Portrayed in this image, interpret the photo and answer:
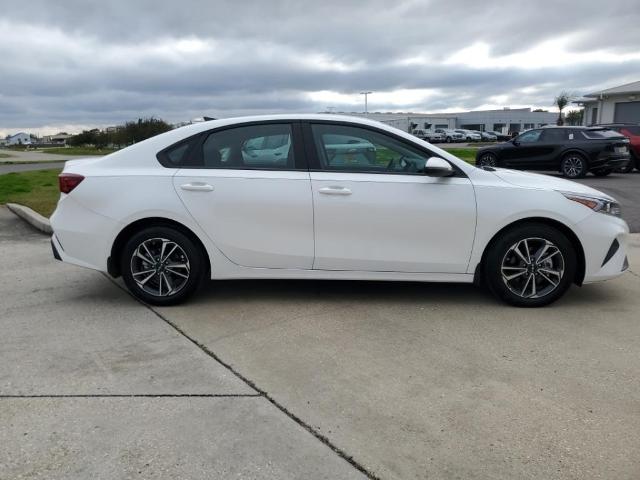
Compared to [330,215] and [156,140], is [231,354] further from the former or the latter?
[156,140]

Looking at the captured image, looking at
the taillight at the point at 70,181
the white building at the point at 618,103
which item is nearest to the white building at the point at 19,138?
the white building at the point at 618,103

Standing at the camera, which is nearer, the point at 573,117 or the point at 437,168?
the point at 437,168

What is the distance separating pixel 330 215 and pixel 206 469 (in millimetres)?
2476

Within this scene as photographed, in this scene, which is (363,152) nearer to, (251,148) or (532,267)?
(251,148)

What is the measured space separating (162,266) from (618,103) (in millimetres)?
40253

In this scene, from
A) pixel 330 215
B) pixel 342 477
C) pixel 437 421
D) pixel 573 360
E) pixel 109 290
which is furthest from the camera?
pixel 109 290

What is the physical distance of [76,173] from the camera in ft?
15.7

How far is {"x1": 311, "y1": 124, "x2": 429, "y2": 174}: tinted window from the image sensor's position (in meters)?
4.72

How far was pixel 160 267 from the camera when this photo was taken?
4.76 m

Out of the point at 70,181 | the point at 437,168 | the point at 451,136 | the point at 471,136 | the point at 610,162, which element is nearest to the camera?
the point at 437,168

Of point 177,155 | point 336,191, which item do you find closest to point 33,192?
point 177,155

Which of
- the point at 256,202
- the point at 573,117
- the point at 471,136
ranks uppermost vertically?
the point at 573,117

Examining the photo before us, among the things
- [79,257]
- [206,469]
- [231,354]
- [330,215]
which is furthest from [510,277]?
[79,257]

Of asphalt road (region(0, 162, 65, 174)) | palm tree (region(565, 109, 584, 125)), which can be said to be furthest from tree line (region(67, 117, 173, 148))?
palm tree (region(565, 109, 584, 125))
